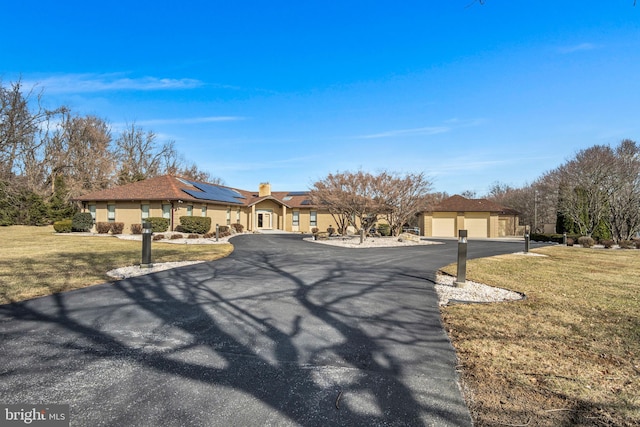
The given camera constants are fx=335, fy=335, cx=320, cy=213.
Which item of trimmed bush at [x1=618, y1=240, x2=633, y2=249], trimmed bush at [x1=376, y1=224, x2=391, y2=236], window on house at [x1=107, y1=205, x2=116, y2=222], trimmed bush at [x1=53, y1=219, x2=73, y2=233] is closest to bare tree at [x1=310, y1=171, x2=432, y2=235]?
trimmed bush at [x1=376, y1=224, x2=391, y2=236]

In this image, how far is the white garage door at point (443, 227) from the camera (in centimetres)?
3291

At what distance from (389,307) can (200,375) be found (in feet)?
10.5

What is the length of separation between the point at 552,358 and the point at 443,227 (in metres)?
31.4

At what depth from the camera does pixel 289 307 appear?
518cm

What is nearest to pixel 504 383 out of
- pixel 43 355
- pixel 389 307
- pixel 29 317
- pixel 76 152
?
pixel 389 307

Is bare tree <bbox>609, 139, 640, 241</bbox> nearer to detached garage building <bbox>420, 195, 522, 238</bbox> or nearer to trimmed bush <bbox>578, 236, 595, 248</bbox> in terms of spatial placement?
trimmed bush <bbox>578, 236, 595, 248</bbox>

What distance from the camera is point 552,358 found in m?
3.37

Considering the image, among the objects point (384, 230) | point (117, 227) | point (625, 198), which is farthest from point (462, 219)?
point (117, 227)

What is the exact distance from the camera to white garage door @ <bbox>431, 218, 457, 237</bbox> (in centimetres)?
3291

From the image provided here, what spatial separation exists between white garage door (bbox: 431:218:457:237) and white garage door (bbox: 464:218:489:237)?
4.34ft

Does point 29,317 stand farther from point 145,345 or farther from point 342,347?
point 342,347

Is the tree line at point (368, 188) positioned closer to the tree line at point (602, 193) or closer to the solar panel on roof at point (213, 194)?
the tree line at point (602, 193)

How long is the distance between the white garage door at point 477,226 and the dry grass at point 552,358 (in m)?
27.3
